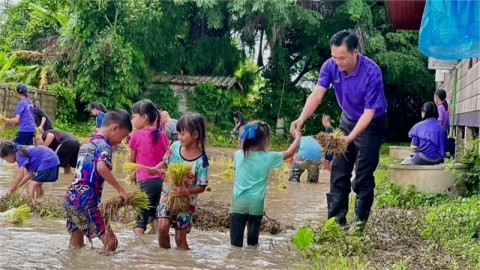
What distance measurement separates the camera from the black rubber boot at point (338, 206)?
6668 mm

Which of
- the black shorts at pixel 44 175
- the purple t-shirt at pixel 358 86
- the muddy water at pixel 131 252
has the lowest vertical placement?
the muddy water at pixel 131 252

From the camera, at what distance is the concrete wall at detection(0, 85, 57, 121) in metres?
21.5

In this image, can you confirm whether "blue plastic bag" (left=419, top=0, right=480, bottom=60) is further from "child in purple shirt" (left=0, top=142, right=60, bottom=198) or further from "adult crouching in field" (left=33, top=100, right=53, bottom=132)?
"adult crouching in field" (left=33, top=100, right=53, bottom=132)

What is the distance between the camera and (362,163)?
6.39 meters

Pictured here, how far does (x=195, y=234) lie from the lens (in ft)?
23.0

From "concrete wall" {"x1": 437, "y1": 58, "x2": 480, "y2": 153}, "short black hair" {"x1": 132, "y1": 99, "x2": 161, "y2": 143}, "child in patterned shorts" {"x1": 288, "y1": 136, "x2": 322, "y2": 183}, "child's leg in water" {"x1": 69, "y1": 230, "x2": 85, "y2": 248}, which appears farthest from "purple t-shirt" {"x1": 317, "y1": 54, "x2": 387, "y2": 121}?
"child in patterned shorts" {"x1": 288, "y1": 136, "x2": 322, "y2": 183}

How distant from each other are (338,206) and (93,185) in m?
2.35

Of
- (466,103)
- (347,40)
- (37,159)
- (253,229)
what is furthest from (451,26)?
(466,103)

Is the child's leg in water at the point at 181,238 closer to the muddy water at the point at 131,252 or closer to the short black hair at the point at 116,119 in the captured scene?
the muddy water at the point at 131,252

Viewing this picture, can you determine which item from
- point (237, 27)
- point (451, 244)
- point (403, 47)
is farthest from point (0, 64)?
point (451, 244)

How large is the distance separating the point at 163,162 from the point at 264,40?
24779mm

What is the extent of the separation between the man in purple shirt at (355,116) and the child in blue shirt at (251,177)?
39 cm

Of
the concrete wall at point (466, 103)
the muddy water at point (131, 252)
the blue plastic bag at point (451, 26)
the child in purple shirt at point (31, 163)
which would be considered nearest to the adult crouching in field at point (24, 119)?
the child in purple shirt at point (31, 163)

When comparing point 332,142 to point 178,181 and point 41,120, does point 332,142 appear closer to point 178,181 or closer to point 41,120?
point 178,181
